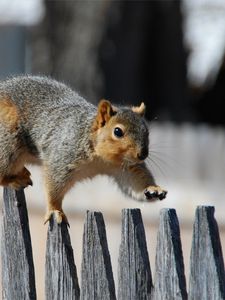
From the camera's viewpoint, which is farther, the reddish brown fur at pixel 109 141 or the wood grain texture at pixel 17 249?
the reddish brown fur at pixel 109 141

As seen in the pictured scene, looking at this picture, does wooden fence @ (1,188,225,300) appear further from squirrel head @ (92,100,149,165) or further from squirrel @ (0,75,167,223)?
squirrel head @ (92,100,149,165)

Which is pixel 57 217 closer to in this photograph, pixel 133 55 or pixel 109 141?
pixel 109 141

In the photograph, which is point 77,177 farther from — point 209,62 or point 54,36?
point 209,62

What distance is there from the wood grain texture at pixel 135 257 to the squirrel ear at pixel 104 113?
128 centimetres

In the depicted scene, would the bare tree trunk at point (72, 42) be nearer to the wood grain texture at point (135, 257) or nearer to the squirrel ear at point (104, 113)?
the squirrel ear at point (104, 113)

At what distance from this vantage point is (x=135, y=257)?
3.30 metres

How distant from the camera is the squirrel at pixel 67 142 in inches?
172

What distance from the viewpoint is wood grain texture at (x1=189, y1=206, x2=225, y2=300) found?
121 inches

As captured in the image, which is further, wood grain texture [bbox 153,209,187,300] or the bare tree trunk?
the bare tree trunk

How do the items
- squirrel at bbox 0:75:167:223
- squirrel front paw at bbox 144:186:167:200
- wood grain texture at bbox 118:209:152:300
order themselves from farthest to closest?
squirrel at bbox 0:75:167:223
squirrel front paw at bbox 144:186:167:200
wood grain texture at bbox 118:209:152:300

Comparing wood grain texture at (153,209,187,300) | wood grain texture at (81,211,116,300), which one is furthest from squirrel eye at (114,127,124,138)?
wood grain texture at (153,209,187,300)

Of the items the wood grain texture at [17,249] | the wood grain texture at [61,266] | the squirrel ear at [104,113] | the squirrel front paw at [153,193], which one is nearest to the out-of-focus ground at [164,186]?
the squirrel ear at [104,113]

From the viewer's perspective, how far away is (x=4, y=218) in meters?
3.71

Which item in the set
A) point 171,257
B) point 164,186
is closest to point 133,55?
point 164,186
